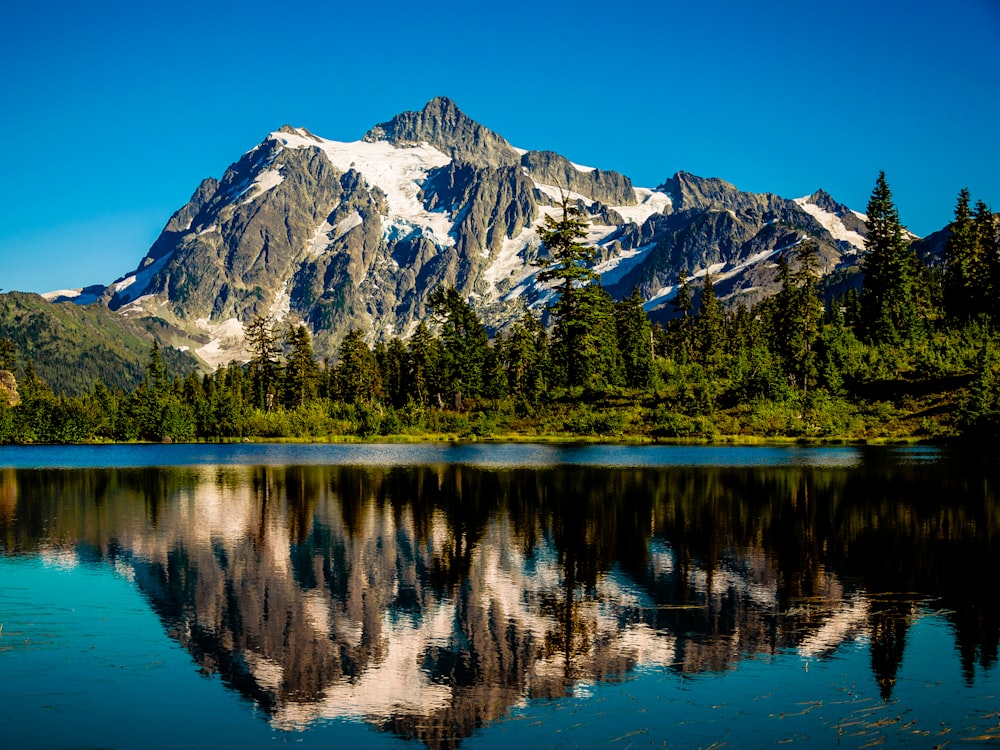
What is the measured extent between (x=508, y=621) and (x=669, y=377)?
86.9 meters

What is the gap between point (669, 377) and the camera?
105m

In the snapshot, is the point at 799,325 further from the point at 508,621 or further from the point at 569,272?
the point at 508,621

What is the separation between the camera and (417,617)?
20.5m

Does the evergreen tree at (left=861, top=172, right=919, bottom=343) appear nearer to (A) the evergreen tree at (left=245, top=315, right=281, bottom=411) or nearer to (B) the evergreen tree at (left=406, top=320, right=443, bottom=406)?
(B) the evergreen tree at (left=406, top=320, right=443, bottom=406)

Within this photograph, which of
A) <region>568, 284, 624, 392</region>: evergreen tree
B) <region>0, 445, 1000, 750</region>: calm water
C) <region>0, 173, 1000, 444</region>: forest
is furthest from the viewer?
<region>568, 284, 624, 392</region>: evergreen tree

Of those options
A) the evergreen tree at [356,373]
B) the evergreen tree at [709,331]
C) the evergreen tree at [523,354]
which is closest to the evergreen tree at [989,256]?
the evergreen tree at [709,331]

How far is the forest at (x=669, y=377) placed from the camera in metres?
84.4

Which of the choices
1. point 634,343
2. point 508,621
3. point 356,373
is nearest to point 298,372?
point 356,373

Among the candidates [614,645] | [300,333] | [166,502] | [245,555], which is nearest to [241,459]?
[166,502]

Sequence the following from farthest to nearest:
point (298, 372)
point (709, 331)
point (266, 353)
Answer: point (298, 372)
point (266, 353)
point (709, 331)

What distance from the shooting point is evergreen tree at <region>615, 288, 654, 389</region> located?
102 meters

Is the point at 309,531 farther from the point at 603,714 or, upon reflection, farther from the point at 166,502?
the point at 603,714

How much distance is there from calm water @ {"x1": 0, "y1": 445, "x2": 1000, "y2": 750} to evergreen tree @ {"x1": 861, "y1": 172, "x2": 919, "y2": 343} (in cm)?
6811

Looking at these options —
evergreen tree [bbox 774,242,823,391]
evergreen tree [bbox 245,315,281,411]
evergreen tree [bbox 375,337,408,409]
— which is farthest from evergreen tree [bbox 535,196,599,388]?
evergreen tree [bbox 375,337,408,409]
